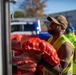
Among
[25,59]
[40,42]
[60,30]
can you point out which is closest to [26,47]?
[40,42]

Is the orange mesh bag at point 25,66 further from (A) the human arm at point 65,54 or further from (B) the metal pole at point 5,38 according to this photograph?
(B) the metal pole at point 5,38

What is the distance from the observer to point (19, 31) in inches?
650

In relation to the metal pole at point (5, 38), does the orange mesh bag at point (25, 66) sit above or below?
below

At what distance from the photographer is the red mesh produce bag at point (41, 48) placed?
2.40 meters

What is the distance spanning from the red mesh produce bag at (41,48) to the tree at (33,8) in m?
45.1

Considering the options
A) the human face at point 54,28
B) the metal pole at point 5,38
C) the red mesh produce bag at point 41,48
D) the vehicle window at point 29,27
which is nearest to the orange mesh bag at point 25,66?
the human face at point 54,28

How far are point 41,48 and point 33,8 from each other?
4732 centimetres

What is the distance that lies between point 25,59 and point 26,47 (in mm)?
3250

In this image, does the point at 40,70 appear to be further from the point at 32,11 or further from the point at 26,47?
the point at 32,11

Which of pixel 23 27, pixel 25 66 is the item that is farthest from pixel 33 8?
pixel 25 66

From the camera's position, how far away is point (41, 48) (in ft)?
8.27

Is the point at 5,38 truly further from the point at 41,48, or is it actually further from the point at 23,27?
the point at 23,27

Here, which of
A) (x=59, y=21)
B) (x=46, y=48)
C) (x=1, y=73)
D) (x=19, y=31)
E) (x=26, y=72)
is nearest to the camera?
(x=1, y=73)

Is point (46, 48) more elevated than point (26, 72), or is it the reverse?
point (46, 48)
